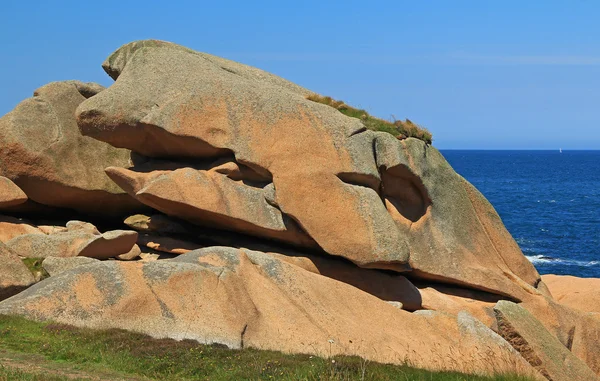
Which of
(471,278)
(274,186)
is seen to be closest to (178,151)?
(274,186)

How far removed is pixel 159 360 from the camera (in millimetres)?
17406

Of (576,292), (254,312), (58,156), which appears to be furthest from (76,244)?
(576,292)

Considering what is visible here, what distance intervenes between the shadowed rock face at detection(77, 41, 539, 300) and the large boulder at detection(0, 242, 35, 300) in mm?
4734

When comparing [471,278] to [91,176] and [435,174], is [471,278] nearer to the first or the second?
[435,174]

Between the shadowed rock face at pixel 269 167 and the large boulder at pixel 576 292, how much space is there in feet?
20.5

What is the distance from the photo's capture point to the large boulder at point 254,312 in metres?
20.9

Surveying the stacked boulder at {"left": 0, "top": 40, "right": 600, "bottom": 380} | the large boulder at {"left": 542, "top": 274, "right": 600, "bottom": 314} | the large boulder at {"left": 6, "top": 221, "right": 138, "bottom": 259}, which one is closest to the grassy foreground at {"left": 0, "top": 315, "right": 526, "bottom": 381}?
the stacked boulder at {"left": 0, "top": 40, "right": 600, "bottom": 380}

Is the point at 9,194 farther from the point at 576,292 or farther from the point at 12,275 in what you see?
the point at 576,292

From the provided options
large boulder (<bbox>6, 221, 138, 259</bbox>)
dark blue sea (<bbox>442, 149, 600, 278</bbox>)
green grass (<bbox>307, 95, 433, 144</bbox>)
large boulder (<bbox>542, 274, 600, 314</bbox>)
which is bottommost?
dark blue sea (<bbox>442, 149, 600, 278</bbox>)

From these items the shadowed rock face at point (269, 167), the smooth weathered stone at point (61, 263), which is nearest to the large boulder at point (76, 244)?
the smooth weathered stone at point (61, 263)

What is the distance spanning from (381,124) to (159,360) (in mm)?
15343

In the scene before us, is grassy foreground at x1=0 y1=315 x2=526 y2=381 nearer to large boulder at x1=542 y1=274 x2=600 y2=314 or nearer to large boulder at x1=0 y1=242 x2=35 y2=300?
large boulder at x1=0 y1=242 x2=35 y2=300

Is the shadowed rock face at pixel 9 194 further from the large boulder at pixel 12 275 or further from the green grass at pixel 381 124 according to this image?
the green grass at pixel 381 124

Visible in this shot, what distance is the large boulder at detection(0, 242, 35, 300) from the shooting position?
24094 mm
